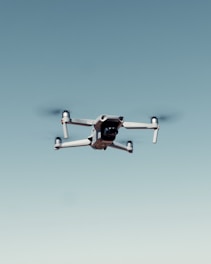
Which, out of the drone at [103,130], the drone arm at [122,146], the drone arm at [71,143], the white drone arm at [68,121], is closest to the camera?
the drone at [103,130]

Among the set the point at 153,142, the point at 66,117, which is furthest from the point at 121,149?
the point at 66,117

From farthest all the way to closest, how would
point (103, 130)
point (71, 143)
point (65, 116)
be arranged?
1. point (71, 143)
2. point (65, 116)
3. point (103, 130)

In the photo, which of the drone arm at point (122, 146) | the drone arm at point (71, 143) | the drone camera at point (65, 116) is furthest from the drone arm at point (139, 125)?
the drone camera at point (65, 116)

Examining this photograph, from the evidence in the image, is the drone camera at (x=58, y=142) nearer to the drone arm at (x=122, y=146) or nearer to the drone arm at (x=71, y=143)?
the drone arm at (x=71, y=143)

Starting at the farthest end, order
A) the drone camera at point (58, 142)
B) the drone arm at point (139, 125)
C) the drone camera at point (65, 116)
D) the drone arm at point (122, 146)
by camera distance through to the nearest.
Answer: the drone camera at point (58, 142) → the drone arm at point (122, 146) → the drone arm at point (139, 125) → the drone camera at point (65, 116)

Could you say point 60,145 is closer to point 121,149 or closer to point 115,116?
point 121,149

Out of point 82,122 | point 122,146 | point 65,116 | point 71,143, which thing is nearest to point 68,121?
point 65,116

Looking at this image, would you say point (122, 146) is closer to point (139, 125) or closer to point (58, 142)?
point (139, 125)

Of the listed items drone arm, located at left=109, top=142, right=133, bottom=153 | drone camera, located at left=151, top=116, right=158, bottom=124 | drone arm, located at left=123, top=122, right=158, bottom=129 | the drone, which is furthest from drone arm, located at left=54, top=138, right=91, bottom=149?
drone camera, located at left=151, top=116, right=158, bottom=124
